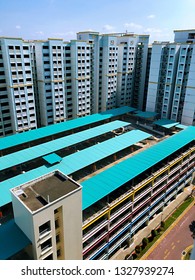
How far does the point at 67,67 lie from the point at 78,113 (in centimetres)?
1493

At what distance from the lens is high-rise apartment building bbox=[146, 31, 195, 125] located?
65.1 meters

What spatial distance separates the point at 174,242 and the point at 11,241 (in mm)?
34991

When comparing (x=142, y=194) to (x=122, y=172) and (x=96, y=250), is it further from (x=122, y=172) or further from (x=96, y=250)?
(x=96, y=250)

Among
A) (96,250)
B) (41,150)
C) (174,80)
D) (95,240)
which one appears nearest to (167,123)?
(174,80)

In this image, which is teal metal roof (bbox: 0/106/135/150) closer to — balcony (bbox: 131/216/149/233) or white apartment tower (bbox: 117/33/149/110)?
white apartment tower (bbox: 117/33/149/110)

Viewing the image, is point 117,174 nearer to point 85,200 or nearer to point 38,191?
point 85,200

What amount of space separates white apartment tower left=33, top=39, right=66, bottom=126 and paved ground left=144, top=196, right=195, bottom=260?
44266 mm

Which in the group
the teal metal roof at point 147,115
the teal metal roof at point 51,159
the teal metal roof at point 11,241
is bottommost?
the teal metal roof at point 11,241

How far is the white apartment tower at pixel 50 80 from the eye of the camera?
62.2 meters

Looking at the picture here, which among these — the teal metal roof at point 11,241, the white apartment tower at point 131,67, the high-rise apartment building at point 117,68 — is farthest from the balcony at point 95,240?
the white apartment tower at point 131,67

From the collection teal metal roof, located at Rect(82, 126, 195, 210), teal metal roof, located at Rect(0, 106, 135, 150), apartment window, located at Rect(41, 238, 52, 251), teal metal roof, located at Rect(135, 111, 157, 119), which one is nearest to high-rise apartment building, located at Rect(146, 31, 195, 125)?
teal metal roof, located at Rect(135, 111, 157, 119)

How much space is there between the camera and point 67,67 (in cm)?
7038

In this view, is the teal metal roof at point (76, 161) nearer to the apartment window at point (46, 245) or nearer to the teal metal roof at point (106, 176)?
the teal metal roof at point (106, 176)

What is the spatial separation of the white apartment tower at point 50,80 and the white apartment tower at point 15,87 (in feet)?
16.4
